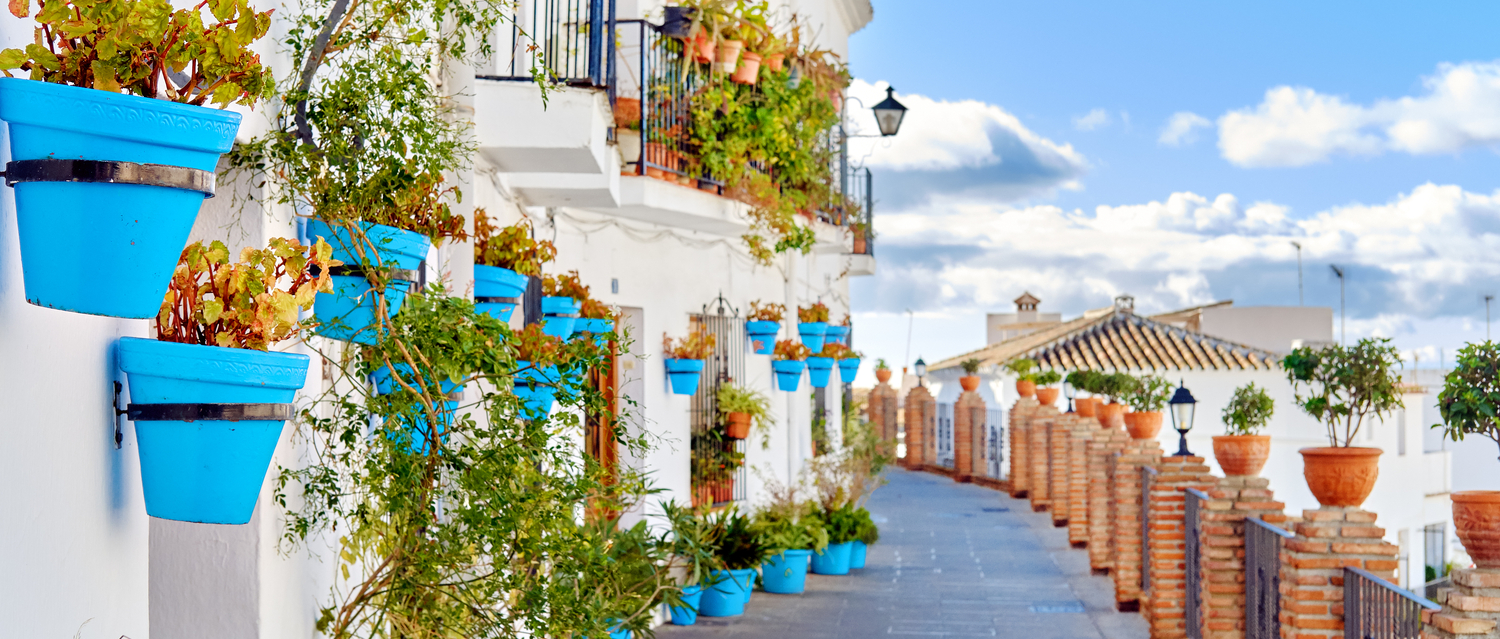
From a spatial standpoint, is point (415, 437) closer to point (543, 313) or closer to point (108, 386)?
point (108, 386)

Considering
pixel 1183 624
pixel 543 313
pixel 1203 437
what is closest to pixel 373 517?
pixel 543 313

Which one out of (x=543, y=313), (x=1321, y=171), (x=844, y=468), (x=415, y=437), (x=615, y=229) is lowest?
(x=844, y=468)

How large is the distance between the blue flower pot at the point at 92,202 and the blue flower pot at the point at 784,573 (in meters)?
9.55

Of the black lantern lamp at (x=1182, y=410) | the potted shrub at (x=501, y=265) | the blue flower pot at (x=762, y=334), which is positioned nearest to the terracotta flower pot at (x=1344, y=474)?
the black lantern lamp at (x=1182, y=410)

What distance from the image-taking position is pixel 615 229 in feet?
30.4

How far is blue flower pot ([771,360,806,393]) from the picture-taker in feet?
39.4

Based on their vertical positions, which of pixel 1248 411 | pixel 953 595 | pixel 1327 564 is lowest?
pixel 953 595

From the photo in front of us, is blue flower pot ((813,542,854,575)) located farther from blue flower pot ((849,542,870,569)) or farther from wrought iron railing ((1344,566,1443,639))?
Answer: wrought iron railing ((1344,566,1443,639))

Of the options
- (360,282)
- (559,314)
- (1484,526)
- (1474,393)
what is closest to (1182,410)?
(1474,393)

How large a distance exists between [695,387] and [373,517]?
6467 millimetres

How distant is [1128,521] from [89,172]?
10093mm

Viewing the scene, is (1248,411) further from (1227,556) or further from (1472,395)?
(1472,395)

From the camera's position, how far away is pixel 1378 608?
5566 millimetres

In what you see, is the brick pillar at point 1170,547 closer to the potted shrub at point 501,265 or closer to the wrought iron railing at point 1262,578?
the wrought iron railing at point 1262,578
